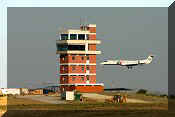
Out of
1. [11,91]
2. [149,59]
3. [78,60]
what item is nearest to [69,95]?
[78,60]

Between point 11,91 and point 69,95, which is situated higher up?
point 69,95

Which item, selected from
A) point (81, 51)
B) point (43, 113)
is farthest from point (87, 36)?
point (43, 113)

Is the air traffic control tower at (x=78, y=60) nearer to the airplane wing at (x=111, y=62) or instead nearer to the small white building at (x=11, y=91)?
the airplane wing at (x=111, y=62)

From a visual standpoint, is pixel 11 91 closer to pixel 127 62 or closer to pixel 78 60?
pixel 78 60

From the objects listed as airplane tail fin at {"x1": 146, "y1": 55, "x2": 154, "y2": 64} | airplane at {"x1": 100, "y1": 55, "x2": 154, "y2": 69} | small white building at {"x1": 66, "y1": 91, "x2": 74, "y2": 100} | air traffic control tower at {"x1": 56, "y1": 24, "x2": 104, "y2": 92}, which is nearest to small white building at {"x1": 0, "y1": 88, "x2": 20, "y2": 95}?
air traffic control tower at {"x1": 56, "y1": 24, "x2": 104, "y2": 92}

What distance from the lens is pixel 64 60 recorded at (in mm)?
160000

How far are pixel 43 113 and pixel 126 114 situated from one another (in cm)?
1302

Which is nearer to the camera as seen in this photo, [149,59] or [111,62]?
[111,62]

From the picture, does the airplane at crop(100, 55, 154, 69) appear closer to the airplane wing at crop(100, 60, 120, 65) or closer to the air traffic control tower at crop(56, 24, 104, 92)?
the airplane wing at crop(100, 60, 120, 65)

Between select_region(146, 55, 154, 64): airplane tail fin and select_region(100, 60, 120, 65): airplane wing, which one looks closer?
select_region(100, 60, 120, 65): airplane wing

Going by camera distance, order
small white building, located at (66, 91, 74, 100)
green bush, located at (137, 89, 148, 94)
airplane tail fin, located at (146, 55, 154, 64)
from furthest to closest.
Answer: airplane tail fin, located at (146, 55, 154, 64) < green bush, located at (137, 89, 148, 94) < small white building, located at (66, 91, 74, 100)

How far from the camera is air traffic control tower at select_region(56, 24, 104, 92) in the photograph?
15675 cm

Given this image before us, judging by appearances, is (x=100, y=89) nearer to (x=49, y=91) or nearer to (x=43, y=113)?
(x=49, y=91)

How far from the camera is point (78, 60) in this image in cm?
15888
